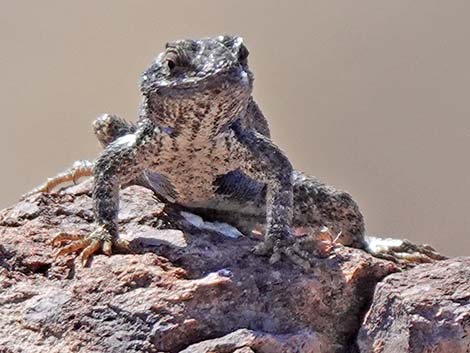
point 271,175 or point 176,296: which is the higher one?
point 271,175

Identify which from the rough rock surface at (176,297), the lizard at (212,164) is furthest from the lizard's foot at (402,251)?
the rough rock surface at (176,297)

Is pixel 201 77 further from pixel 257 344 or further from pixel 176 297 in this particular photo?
pixel 257 344

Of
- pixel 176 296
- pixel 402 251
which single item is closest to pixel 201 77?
pixel 176 296

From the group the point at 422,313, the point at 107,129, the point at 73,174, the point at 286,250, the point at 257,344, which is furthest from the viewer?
the point at 73,174

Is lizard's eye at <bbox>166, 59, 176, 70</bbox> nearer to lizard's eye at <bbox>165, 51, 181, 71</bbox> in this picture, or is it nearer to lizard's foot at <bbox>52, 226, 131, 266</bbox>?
lizard's eye at <bbox>165, 51, 181, 71</bbox>

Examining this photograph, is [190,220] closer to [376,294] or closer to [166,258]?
[166,258]

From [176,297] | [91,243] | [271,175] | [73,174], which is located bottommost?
[176,297]
